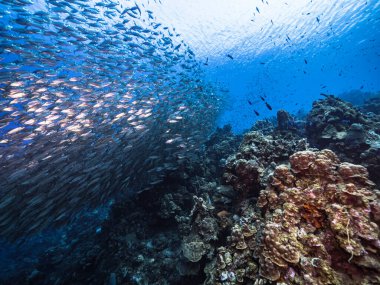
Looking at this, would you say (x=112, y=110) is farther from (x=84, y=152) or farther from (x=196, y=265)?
(x=196, y=265)

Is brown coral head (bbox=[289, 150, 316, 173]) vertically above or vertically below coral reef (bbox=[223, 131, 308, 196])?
above

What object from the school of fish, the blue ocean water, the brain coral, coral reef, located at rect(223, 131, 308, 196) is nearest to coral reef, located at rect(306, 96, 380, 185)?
coral reef, located at rect(223, 131, 308, 196)

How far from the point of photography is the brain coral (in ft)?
10.1

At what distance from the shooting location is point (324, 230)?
368 centimetres

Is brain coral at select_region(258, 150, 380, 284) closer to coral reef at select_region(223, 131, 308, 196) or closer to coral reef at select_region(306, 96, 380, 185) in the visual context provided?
coral reef at select_region(223, 131, 308, 196)

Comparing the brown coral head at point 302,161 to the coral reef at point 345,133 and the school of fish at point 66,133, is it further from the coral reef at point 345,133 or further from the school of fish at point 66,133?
the school of fish at point 66,133

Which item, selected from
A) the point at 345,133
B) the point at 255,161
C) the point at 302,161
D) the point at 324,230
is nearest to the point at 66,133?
the point at 255,161

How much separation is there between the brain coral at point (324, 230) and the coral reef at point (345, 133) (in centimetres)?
373

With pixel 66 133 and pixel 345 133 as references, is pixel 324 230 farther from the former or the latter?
pixel 66 133

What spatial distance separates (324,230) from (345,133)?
644 centimetres

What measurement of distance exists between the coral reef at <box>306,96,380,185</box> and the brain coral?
3.73 m

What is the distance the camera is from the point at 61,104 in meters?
11.3

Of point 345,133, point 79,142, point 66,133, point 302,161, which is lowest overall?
point 79,142

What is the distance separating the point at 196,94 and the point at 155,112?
18.4ft
